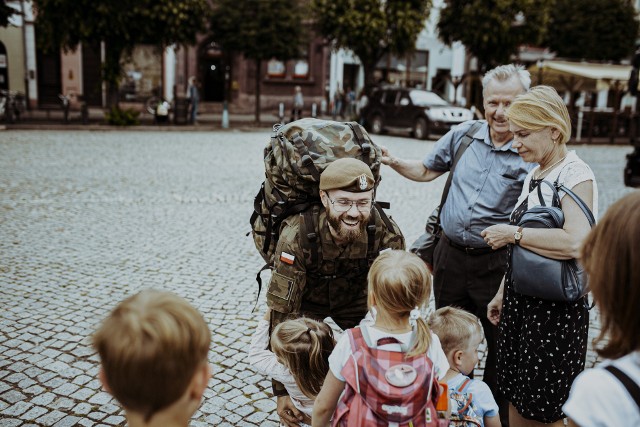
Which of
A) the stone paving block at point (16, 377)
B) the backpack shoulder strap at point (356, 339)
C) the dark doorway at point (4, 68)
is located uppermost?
the dark doorway at point (4, 68)

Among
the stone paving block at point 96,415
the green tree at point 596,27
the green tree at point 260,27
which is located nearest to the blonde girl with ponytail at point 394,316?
→ the stone paving block at point 96,415

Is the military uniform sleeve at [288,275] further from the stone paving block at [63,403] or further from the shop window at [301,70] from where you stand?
the shop window at [301,70]

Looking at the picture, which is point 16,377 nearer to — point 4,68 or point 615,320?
point 615,320

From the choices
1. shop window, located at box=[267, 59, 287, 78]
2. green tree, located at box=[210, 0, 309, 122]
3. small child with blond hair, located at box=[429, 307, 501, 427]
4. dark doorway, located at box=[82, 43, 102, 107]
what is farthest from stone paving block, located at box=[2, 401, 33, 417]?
shop window, located at box=[267, 59, 287, 78]

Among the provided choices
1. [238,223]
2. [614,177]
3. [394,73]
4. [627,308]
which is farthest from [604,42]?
[627,308]

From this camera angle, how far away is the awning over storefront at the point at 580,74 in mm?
23328

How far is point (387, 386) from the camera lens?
204cm

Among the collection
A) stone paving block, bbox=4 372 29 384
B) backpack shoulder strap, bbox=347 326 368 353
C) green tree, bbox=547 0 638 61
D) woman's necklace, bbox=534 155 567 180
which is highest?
green tree, bbox=547 0 638 61

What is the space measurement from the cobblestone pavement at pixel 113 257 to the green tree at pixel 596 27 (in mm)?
18557

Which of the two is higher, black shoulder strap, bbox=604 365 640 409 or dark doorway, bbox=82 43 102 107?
dark doorway, bbox=82 43 102 107

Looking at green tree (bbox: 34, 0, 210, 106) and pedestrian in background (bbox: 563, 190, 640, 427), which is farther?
green tree (bbox: 34, 0, 210, 106)

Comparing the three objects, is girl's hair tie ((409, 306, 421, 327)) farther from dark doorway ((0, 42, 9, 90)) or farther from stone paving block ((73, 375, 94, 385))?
dark doorway ((0, 42, 9, 90))

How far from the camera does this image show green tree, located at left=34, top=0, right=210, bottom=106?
20.8 meters

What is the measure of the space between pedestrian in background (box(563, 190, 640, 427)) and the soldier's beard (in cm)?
115
